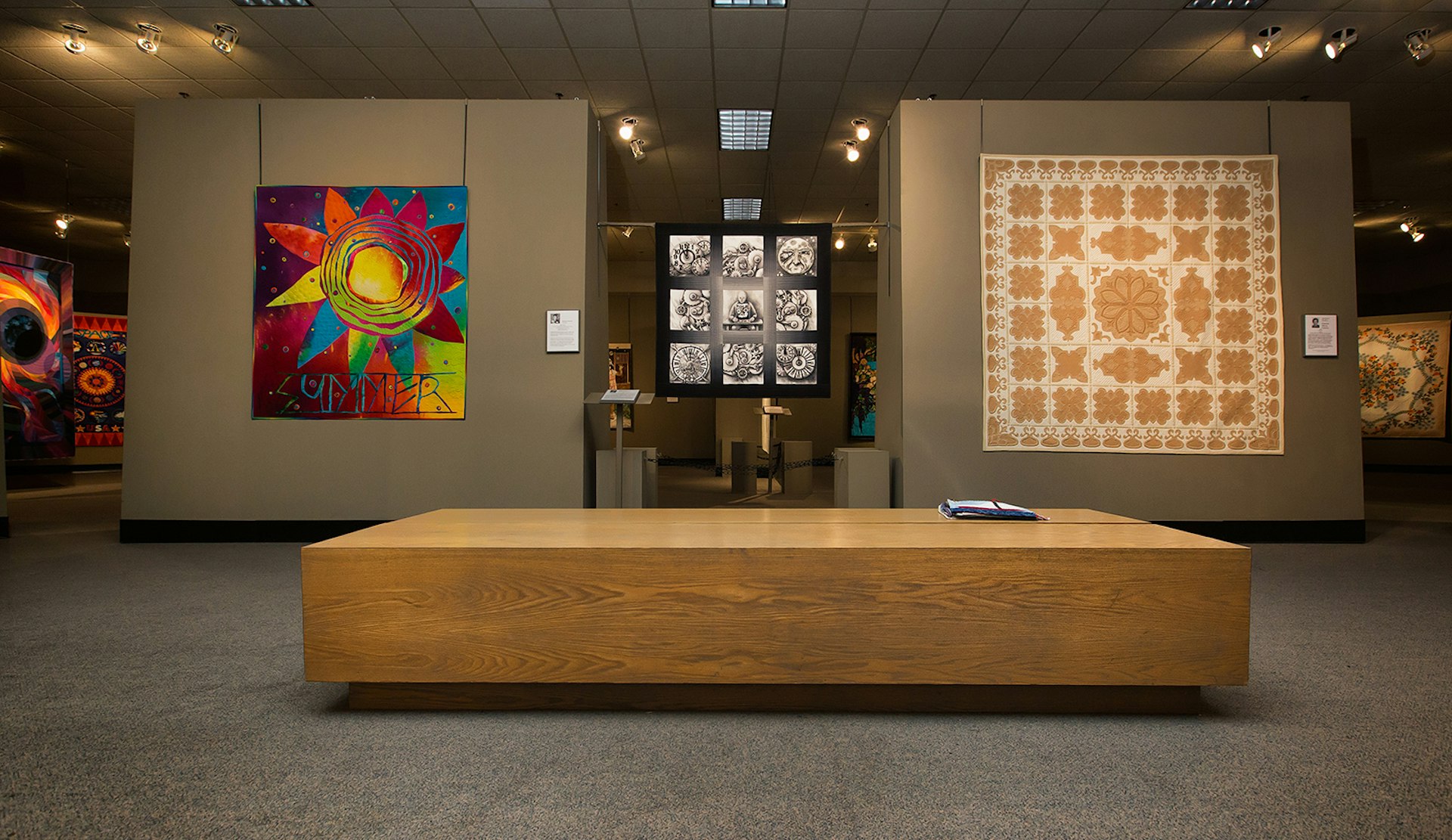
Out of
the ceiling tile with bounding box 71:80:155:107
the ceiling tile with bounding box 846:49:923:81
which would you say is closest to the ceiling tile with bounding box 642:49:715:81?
the ceiling tile with bounding box 846:49:923:81

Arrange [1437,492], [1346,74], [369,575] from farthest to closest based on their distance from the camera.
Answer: [1437,492] → [1346,74] → [369,575]

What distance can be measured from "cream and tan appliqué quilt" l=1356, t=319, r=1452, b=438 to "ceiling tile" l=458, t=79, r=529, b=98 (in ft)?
43.8

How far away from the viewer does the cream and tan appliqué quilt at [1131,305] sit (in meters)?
5.18

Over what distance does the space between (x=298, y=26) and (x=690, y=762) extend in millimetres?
6342

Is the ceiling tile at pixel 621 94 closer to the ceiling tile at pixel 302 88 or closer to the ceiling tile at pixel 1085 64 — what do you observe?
the ceiling tile at pixel 302 88

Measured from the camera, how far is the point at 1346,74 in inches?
247

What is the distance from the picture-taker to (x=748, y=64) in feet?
20.3

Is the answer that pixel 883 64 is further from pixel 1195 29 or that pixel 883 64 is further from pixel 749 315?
pixel 749 315

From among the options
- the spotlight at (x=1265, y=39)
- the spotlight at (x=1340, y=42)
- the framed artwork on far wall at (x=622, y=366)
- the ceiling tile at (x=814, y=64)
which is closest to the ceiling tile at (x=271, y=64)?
the ceiling tile at (x=814, y=64)

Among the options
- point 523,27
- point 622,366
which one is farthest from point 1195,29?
point 622,366

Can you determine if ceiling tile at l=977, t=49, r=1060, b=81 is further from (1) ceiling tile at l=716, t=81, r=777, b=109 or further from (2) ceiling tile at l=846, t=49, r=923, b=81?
(1) ceiling tile at l=716, t=81, r=777, b=109

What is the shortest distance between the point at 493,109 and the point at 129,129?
200 inches

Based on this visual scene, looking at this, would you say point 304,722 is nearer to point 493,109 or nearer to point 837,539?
point 837,539

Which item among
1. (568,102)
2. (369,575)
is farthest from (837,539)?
(568,102)
